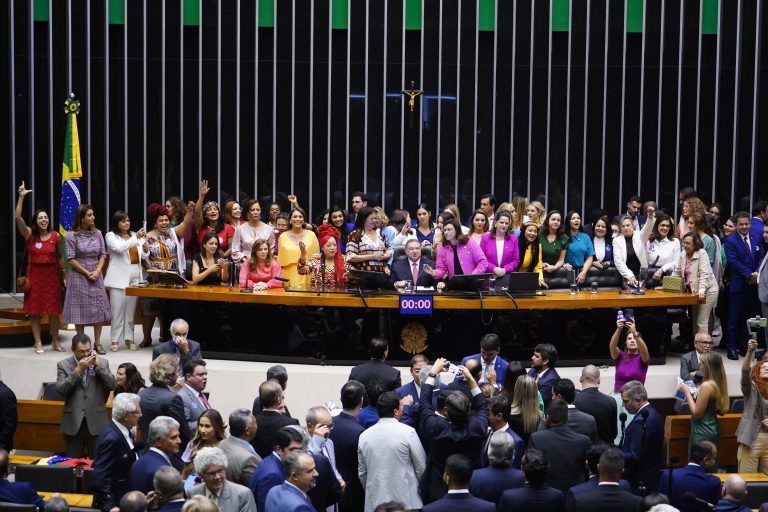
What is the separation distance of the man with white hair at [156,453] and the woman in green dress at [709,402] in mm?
4128

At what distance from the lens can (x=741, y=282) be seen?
12609mm

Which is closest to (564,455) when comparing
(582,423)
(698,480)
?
(582,423)

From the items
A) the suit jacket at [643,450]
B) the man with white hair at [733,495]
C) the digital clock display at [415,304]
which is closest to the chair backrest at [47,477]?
the suit jacket at [643,450]

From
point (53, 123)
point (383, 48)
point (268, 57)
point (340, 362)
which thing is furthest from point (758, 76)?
point (53, 123)

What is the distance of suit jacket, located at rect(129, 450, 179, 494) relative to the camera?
6.84 m

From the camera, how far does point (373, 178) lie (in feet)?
55.5

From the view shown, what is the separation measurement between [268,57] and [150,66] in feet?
5.54

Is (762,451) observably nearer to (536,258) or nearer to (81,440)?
(536,258)

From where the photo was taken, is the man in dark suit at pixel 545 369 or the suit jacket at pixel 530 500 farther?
the man in dark suit at pixel 545 369

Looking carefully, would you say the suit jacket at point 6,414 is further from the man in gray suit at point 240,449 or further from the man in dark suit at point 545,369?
the man in dark suit at point 545,369

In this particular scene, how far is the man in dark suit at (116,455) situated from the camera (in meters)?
7.32

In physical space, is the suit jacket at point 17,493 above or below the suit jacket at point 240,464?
below

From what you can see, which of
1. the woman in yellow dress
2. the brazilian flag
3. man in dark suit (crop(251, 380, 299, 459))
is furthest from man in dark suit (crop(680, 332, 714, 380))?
the brazilian flag

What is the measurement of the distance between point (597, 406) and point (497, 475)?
173cm
